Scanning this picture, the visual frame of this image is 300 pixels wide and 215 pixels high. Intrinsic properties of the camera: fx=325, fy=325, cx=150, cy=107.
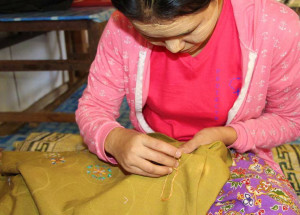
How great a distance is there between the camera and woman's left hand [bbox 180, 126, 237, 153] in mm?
791

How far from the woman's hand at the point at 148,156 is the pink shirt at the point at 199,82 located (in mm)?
225

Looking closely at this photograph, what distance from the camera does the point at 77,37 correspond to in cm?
320

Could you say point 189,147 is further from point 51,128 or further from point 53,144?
point 51,128

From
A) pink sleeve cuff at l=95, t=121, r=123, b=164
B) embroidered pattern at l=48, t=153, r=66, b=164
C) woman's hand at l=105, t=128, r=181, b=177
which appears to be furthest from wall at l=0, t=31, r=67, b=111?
woman's hand at l=105, t=128, r=181, b=177

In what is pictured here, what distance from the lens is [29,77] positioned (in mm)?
2561

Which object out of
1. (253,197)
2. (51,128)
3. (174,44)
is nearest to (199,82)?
(174,44)

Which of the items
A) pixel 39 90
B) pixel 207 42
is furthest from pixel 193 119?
pixel 39 90

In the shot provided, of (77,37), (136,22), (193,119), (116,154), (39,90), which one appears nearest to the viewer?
(136,22)

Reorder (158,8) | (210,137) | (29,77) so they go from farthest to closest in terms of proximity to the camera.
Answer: (29,77) < (210,137) < (158,8)

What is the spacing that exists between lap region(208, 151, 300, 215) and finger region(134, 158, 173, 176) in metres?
0.14

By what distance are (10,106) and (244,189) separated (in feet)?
6.49

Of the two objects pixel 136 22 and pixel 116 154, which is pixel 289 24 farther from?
pixel 116 154

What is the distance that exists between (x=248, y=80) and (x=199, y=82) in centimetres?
13

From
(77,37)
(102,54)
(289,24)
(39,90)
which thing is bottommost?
(39,90)
